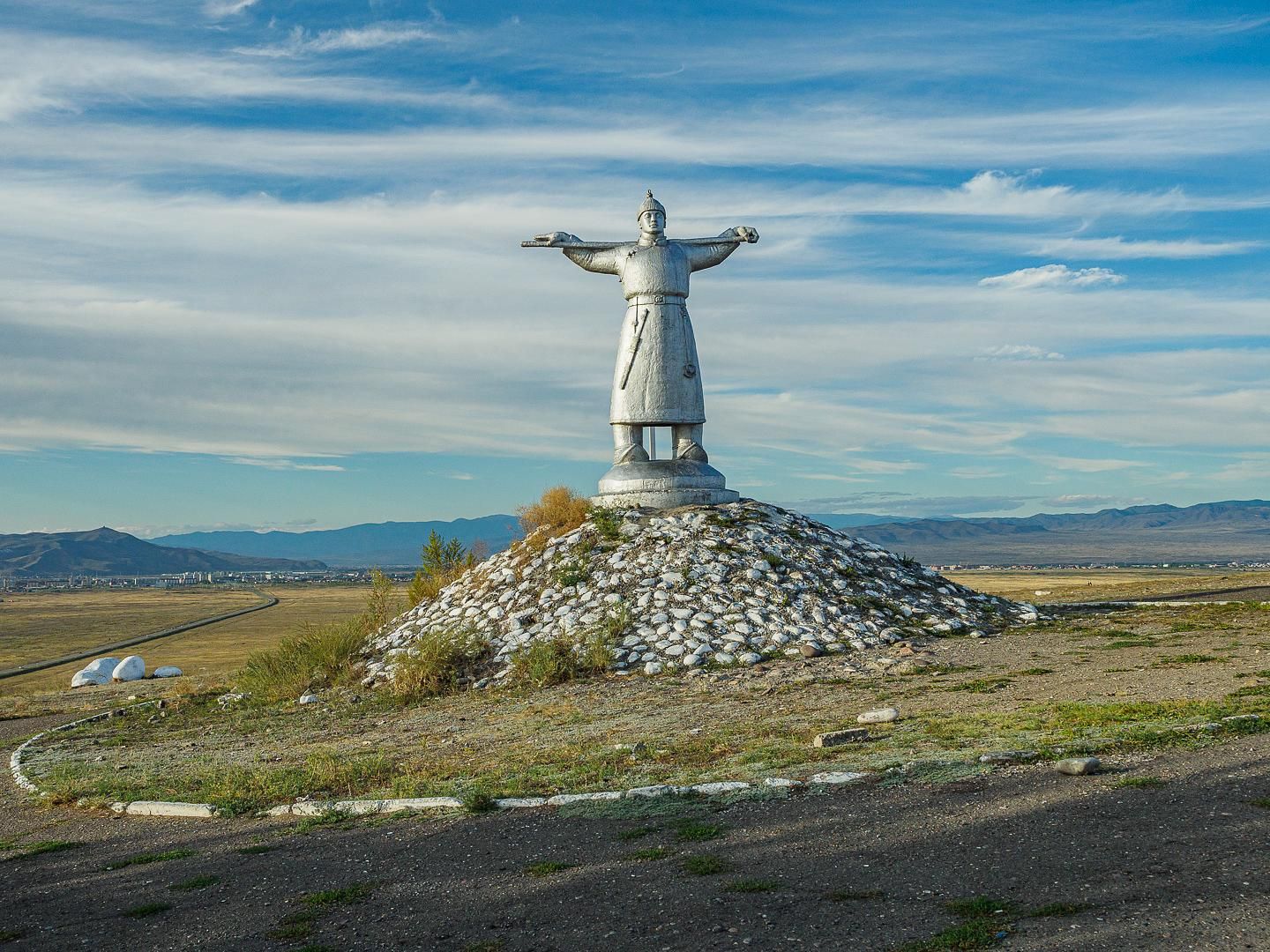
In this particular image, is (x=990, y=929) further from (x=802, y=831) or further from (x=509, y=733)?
(x=509, y=733)

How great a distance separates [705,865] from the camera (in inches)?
302

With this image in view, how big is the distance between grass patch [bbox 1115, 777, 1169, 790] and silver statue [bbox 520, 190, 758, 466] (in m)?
13.7

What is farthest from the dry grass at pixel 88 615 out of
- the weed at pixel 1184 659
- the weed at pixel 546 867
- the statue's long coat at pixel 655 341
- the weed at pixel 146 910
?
the weed at pixel 546 867

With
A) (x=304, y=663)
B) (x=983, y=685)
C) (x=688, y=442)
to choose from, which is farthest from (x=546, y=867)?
(x=688, y=442)

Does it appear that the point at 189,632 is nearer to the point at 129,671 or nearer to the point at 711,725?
the point at 129,671

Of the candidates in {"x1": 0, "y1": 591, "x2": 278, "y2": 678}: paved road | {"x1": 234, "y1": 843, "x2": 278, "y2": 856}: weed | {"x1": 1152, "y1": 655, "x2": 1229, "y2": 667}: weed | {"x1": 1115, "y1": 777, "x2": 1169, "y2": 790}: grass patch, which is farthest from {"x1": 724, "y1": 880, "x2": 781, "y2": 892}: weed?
{"x1": 0, "y1": 591, "x2": 278, "y2": 678}: paved road

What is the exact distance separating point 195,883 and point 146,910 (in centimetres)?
54

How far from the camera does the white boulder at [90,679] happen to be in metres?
28.9

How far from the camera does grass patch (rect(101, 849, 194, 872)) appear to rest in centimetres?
905

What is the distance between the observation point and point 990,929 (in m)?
6.13

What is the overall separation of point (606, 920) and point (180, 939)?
8.88ft

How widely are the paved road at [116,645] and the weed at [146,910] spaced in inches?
1552

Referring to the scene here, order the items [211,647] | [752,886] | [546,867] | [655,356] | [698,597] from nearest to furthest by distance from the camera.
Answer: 1. [752,886]
2. [546,867]
3. [698,597]
4. [655,356]
5. [211,647]

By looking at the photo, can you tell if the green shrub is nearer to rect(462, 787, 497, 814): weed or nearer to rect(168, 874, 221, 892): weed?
rect(462, 787, 497, 814): weed
